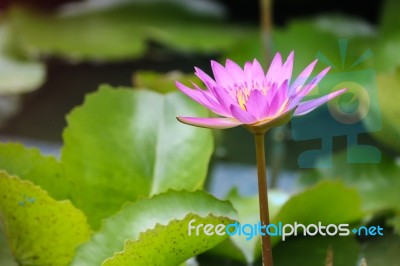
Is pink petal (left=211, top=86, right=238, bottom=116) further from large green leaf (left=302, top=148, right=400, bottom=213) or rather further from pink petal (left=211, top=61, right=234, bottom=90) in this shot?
large green leaf (left=302, top=148, right=400, bottom=213)

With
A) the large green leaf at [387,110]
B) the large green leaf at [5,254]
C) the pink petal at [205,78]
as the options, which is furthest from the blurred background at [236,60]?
the large green leaf at [5,254]

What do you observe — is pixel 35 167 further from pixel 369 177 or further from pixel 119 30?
pixel 119 30

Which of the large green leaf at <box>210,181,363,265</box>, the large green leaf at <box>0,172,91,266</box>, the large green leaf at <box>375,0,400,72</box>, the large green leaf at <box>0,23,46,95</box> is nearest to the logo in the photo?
the large green leaf at <box>210,181,363,265</box>

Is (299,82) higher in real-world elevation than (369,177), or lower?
higher

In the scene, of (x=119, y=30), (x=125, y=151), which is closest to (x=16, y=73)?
(x=119, y=30)

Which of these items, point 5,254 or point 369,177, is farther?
point 369,177

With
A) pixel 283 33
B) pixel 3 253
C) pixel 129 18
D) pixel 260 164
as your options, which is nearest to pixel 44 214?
pixel 3 253

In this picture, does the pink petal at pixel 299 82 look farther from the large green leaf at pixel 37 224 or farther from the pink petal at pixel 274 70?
the large green leaf at pixel 37 224

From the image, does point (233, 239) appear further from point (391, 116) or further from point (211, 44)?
point (211, 44)
